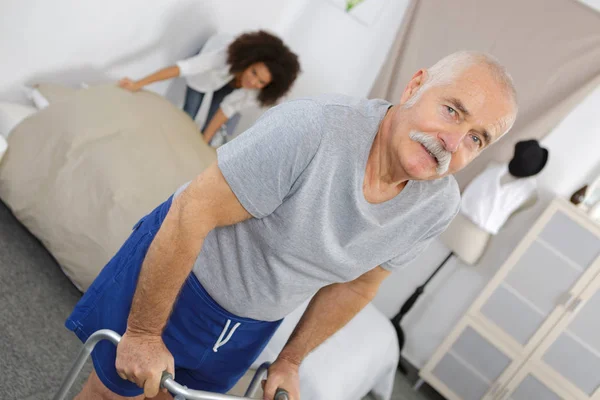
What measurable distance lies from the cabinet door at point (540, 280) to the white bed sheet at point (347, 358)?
0.78m

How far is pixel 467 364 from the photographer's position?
328cm

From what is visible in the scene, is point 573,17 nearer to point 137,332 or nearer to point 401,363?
point 401,363

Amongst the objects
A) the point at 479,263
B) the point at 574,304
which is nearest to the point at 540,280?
the point at 574,304

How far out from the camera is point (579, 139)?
317 centimetres

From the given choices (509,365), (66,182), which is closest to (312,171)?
(66,182)

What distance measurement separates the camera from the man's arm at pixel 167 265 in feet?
2.99

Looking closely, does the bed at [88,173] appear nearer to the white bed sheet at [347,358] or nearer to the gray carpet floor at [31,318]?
the gray carpet floor at [31,318]

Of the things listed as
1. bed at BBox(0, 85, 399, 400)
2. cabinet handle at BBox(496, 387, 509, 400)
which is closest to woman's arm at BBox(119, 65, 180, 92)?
bed at BBox(0, 85, 399, 400)

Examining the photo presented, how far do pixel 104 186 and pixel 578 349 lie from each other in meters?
2.30

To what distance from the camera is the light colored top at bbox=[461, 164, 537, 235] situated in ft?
9.96

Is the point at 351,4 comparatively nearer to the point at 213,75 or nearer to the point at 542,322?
the point at 213,75

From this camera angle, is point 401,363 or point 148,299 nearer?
point 148,299

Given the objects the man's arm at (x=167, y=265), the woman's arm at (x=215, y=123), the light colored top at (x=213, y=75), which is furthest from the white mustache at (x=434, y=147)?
the woman's arm at (x=215, y=123)

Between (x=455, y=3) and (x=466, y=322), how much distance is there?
5.55ft
